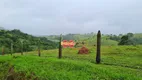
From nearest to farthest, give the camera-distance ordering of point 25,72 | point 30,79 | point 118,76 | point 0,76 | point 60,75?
1. point 118,76
2. point 60,75
3. point 30,79
4. point 25,72
5. point 0,76

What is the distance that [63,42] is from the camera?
29344mm

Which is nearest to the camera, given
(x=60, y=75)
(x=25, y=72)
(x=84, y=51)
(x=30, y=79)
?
(x=60, y=75)

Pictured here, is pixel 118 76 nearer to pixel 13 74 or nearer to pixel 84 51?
pixel 13 74

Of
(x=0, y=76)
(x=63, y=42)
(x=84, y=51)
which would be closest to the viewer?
(x=0, y=76)

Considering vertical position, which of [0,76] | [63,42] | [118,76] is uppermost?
[63,42]

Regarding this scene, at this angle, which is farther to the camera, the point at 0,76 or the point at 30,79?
the point at 0,76

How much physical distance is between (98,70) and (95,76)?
146 cm

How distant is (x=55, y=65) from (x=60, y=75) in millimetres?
3930

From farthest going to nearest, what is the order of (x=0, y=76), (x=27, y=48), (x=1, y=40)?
(x=1, y=40) → (x=27, y=48) → (x=0, y=76)

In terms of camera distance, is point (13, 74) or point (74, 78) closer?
point (74, 78)

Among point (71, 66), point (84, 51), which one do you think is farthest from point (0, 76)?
point (84, 51)

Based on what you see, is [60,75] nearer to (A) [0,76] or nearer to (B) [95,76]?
(B) [95,76]

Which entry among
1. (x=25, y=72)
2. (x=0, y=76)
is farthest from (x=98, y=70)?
(x=0, y=76)

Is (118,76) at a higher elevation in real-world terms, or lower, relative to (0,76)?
higher
